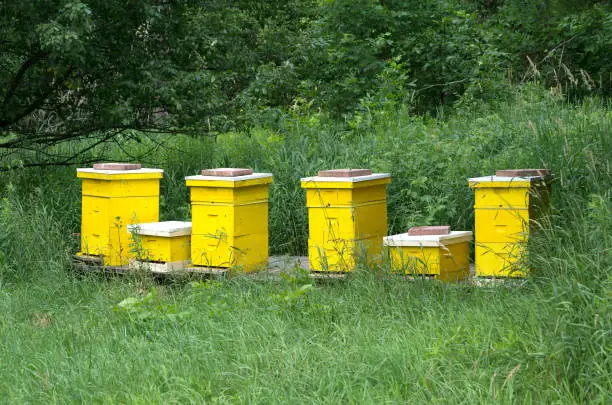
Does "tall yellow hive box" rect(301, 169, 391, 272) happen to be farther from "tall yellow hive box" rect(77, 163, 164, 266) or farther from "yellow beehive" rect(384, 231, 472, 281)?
"tall yellow hive box" rect(77, 163, 164, 266)

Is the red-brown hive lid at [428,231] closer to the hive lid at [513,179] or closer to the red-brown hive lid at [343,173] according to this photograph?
the hive lid at [513,179]

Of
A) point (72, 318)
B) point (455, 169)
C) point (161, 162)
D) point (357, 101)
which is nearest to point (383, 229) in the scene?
point (455, 169)

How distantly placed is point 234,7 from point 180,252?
3378 mm

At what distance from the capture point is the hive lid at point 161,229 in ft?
22.2

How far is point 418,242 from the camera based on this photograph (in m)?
5.80

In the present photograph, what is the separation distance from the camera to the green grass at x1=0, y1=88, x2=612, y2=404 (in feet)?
12.8

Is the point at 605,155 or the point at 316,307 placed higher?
the point at 605,155

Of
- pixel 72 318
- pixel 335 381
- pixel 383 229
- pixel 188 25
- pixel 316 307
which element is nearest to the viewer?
pixel 335 381

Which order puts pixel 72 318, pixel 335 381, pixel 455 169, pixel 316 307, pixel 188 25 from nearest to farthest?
pixel 335 381
pixel 316 307
pixel 72 318
pixel 455 169
pixel 188 25

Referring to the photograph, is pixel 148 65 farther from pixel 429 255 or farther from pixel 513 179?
pixel 513 179

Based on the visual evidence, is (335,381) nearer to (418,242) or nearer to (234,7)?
(418,242)

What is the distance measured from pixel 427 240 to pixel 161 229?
226 centimetres

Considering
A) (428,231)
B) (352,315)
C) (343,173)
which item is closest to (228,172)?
(343,173)

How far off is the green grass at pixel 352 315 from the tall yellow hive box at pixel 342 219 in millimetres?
247
